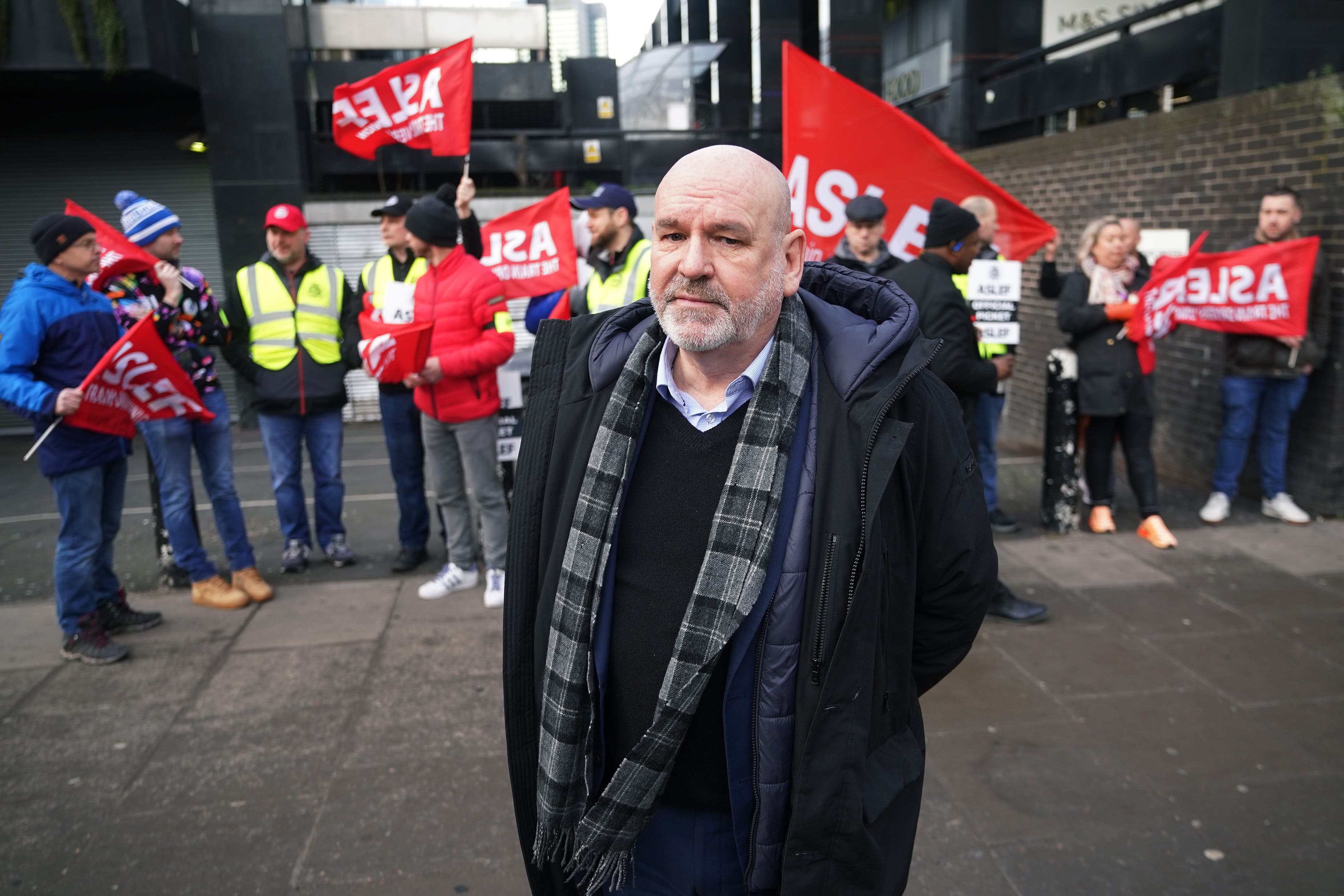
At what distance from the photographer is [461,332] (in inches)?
217

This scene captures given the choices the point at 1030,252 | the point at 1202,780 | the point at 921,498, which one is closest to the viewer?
the point at 921,498

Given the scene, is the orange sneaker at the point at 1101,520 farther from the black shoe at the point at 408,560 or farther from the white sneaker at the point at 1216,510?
the black shoe at the point at 408,560

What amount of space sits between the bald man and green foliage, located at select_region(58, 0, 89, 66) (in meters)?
10.1

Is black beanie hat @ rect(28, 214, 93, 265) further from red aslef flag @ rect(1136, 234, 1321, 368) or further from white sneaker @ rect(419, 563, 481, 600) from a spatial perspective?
red aslef flag @ rect(1136, 234, 1321, 368)

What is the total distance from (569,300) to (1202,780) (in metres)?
4.90

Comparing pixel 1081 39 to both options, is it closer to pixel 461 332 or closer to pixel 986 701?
pixel 461 332

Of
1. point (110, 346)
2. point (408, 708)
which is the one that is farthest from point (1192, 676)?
point (110, 346)

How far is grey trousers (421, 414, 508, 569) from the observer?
222 inches

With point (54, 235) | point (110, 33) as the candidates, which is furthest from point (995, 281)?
point (110, 33)

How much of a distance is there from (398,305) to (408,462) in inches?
44.2

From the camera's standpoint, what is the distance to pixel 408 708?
4312 mm

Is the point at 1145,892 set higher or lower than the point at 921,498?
lower

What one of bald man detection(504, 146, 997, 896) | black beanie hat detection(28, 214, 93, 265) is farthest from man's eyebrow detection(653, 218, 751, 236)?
black beanie hat detection(28, 214, 93, 265)

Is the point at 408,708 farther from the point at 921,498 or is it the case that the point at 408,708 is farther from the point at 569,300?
the point at 569,300
